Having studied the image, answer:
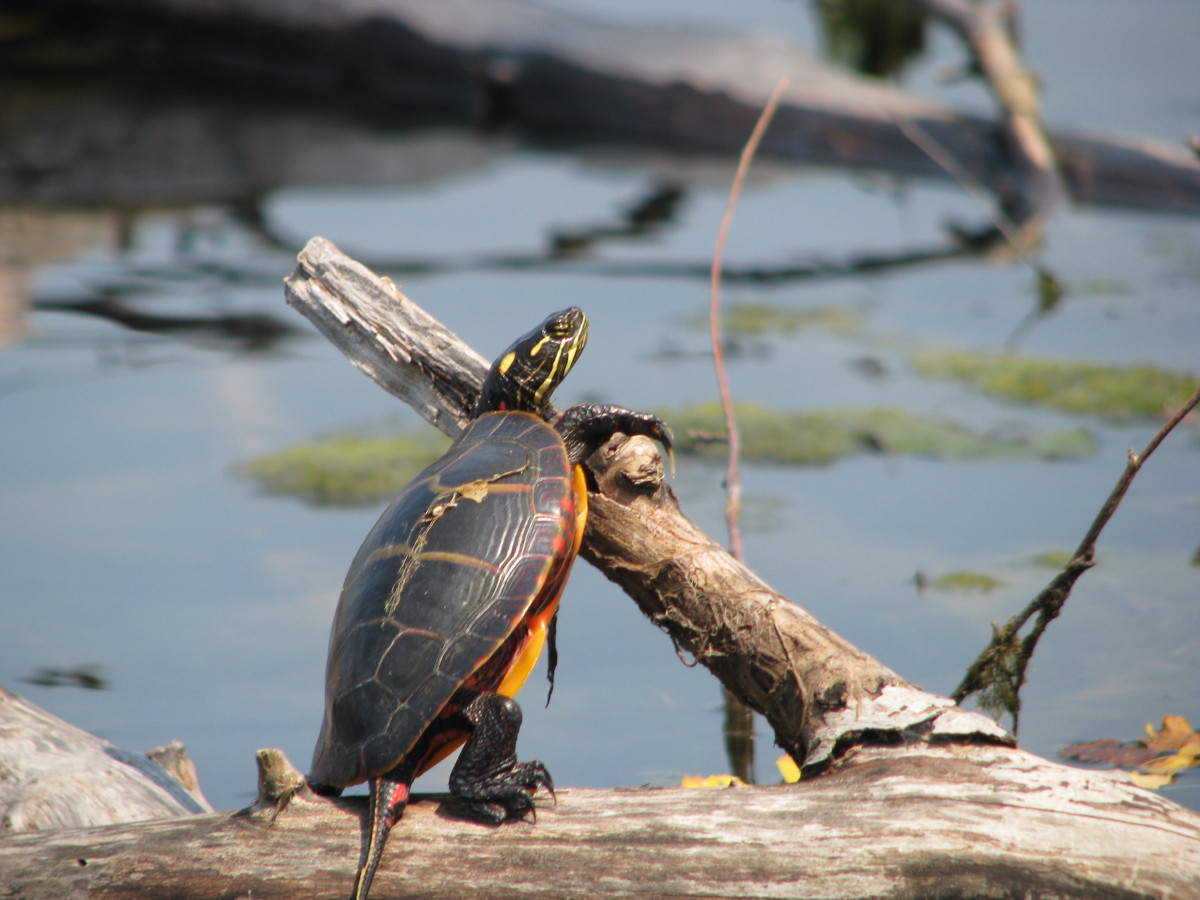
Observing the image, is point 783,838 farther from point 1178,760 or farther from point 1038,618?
point 1178,760

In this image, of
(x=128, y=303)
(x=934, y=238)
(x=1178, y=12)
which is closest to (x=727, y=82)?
(x=934, y=238)

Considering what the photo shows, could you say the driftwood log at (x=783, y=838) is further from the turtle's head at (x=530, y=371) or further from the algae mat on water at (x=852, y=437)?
→ the algae mat on water at (x=852, y=437)

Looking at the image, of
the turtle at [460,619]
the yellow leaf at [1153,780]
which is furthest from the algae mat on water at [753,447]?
the turtle at [460,619]

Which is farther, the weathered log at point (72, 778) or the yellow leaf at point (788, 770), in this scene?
the yellow leaf at point (788, 770)

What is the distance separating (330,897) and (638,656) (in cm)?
139

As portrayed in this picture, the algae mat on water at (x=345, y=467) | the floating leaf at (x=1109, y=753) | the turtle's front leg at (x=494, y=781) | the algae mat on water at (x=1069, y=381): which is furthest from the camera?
the algae mat on water at (x=1069, y=381)

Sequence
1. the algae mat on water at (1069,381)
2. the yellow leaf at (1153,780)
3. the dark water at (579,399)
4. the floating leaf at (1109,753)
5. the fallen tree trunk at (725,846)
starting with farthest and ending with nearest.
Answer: the algae mat on water at (1069,381), the dark water at (579,399), the floating leaf at (1109,753), the yellow leaf at (1153,780), the fallen tree trunk at (725,846)

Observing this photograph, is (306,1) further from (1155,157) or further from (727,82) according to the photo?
(1155,157)

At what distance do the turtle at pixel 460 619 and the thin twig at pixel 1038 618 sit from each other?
639 mm

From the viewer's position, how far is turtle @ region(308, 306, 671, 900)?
153 cm

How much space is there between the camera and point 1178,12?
8.41 metres

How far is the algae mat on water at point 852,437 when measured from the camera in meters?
3.73

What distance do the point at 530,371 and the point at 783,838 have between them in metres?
0.87

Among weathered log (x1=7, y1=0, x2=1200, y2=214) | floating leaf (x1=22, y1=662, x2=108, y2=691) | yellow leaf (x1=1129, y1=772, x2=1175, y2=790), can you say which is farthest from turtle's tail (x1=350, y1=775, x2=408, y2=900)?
weathered log (x1=7, y1=0, x2=1200, y2=214)
